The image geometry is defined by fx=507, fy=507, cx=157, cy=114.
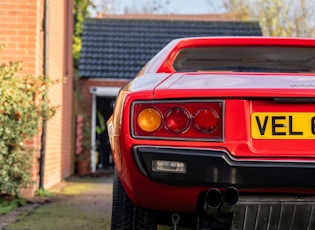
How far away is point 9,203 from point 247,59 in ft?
10.4

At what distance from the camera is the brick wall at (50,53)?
633cm

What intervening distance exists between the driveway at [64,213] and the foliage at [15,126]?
35 centimetres

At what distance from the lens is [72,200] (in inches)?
247

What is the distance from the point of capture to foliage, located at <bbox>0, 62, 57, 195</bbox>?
541cm

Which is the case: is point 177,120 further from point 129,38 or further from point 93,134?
point 129,38

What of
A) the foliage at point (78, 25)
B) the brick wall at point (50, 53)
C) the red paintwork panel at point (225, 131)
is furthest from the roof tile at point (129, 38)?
the red paintwork panel at point (225, 131)

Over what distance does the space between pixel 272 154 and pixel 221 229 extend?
0.49 meters

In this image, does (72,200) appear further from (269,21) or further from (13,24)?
(269,21)

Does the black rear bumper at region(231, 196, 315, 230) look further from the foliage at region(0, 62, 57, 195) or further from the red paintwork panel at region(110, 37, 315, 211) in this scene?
the foliage at region(0, 62, 57, 195)

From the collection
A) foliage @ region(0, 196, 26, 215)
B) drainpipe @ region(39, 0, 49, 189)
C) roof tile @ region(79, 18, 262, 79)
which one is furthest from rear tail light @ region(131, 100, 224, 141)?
roof tile @ region(79, 18, 262, 79)

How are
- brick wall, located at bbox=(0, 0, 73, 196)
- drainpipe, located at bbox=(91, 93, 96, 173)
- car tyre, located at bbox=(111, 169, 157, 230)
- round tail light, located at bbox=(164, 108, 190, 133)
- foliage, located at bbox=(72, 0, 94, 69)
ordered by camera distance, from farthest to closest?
foliage, located at bbox=(72, 0, 94, 69) < drainpipe, located at bbox=(91, 93, 96, 173) < brick wall, located at bbox=(0, 0, 73, 196) < car tyre, located at bbox=(111, 169, 157, 230) < round tail light, located at bbox=(164, 108, 190, 133)

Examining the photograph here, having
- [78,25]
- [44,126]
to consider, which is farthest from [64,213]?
[78,25]

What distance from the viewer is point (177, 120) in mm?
2459

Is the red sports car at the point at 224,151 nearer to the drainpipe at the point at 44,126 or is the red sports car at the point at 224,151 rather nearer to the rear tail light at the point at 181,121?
the rear tail light at the point at 181,121
